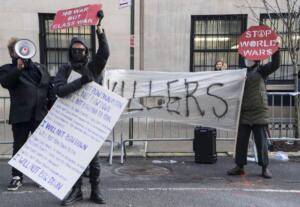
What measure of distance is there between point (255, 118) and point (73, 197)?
3051mm

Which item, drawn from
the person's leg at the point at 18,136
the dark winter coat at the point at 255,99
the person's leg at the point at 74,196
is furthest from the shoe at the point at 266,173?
the person's leg at the point at 18,136

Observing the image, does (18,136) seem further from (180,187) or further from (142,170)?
(180,187)

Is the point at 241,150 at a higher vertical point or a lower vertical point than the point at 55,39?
lower

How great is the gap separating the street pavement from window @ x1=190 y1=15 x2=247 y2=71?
6.17 meters

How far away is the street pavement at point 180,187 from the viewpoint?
5.58 metres

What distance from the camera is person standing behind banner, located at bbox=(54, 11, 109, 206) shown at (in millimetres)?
5124

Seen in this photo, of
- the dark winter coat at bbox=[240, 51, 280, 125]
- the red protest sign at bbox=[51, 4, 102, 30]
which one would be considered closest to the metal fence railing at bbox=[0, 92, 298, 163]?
the dark winter coat at bbox=[240, 51, 280, 125]

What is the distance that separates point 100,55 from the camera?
5230mm

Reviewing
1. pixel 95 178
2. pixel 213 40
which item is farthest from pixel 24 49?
pixel 213 40

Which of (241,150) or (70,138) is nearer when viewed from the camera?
(70,138)

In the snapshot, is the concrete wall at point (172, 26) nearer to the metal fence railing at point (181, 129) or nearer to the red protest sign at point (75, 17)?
the metal fence railing at point (181, 129)

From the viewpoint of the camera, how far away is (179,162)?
789cm

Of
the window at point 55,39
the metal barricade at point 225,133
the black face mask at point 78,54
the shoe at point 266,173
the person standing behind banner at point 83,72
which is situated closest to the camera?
the person standing behind banner at point 83,72

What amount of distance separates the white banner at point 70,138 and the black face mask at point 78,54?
38 cm
